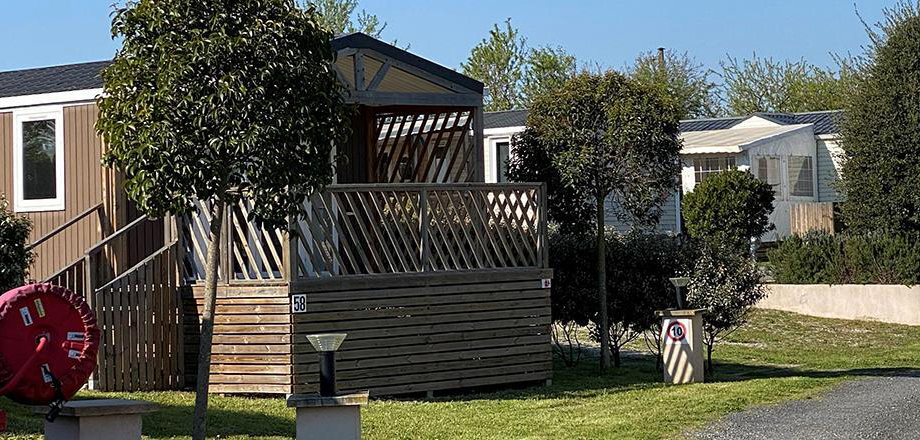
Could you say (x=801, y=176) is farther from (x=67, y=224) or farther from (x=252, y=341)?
(x=67, y=224)

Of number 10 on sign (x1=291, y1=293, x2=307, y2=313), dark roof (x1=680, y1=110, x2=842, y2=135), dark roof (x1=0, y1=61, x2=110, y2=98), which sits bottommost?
number 10 on sign (x1=291, y1=293, x2=307, y2=313)

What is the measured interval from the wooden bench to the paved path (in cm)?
487

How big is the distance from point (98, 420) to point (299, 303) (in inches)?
212

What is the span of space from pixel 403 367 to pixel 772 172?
63.8 ft

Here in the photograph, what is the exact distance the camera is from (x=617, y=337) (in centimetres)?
1664

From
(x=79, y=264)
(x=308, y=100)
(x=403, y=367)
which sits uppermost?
(x=308, y=100)

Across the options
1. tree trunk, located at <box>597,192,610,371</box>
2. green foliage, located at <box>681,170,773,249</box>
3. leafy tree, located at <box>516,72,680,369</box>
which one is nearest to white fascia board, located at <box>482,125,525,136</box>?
green foliage, located at <box>681,170,773,249</box>

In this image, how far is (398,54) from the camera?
48.3 feet

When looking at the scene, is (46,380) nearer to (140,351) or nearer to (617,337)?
(140,351)

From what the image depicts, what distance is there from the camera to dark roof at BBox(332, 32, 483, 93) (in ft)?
46.1

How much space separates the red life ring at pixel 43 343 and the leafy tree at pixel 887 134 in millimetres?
17301

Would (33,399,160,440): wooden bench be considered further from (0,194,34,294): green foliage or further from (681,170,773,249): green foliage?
(681,170,773,249): green foliage

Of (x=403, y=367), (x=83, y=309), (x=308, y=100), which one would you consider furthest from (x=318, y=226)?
(x=83, y=309)

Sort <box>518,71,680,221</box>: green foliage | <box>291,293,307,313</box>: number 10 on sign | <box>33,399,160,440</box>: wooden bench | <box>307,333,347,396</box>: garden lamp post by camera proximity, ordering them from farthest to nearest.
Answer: <box>518,71,680,221</box>: green foliage
<box>291,293,307,313</box>: number 10 on sign
<box>307,333,347,396</box>: garden lamp post
<box>33,399,160,440</box>: wooden bench
